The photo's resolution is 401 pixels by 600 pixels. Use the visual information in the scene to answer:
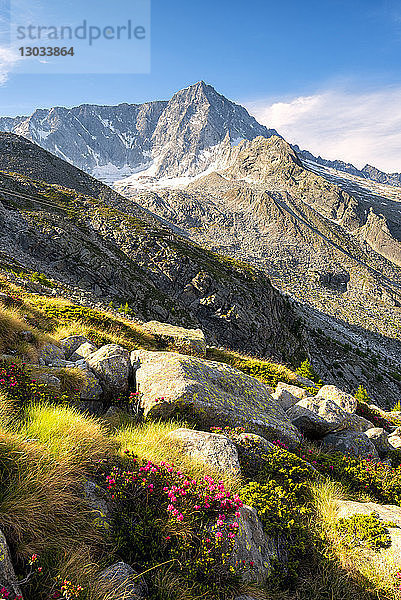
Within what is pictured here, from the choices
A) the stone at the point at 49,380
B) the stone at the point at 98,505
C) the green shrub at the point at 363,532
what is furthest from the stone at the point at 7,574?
the green shrub at the point at 363,532

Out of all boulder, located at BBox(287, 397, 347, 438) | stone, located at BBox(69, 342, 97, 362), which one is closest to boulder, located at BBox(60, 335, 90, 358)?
stone, located at BBox(69, 342, 97, 362)

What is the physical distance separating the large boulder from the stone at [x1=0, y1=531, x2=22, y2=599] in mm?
4979

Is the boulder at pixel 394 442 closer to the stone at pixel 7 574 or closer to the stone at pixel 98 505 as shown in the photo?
the stone at pixel 98 505

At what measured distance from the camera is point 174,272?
69.1m

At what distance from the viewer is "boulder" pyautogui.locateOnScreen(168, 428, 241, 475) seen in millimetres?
6359

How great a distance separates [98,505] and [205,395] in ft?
14.7

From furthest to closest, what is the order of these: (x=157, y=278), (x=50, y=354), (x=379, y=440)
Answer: (x=157, y=278)
(x=379, y=440)
(x=50, y=354)

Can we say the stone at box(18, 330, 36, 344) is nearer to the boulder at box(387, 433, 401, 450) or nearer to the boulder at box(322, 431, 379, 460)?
the boulder at box(322, 431, 379, 460)

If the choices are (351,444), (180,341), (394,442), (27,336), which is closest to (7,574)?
(27,336)

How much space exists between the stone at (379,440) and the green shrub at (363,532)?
262 inches

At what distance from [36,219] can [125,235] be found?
63.0 feet

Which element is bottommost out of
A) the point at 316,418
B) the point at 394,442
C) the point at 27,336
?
the point at 394,442

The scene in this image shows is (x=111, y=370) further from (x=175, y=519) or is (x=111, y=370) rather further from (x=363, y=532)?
(x=363, y=532)

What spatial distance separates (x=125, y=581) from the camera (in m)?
3.82
